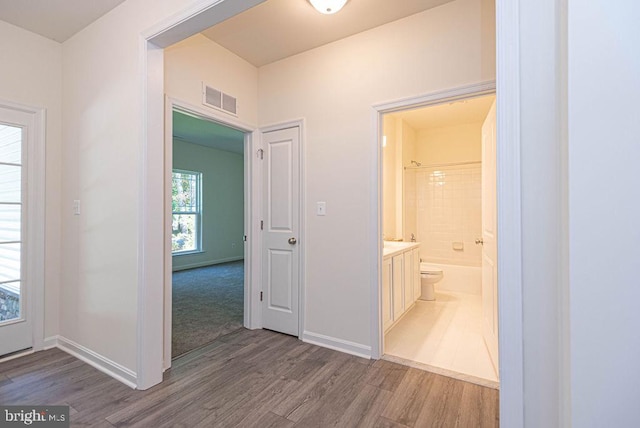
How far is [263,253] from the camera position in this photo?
120 inches

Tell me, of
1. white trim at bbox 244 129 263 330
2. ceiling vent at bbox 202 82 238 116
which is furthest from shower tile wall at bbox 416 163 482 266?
ceiling vent at bbox 202 82 238 116

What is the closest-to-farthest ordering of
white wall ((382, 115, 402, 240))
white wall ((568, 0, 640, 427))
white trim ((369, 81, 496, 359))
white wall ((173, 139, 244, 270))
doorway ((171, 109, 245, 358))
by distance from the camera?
white wall ((568, 0, 640, 427)) → white trim ((369, 81, 496, 359)) → white wall ((382, 115, 402, 240)) → doorway ((171, 109, 245, 358)) → white wall ((173, 139, 244, 270))

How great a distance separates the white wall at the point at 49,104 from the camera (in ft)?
8.00

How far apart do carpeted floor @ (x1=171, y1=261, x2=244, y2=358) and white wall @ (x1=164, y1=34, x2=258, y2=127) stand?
7.09 feet

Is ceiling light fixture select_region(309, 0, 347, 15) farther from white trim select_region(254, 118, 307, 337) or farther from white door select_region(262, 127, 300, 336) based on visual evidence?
white door select_region(262, 127, 300, 336)

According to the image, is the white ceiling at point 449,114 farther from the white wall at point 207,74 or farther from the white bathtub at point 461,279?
the white bathtub at point 461,279

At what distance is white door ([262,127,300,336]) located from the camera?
2.84 meters

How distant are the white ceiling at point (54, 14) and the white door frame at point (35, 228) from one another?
2.18ft

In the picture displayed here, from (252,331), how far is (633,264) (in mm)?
2905

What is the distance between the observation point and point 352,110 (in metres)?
2.53

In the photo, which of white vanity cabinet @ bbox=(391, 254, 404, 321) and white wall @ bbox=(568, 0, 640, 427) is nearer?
white wall @ bbox=(568, 0, 640, 427)

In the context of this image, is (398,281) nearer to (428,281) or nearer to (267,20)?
(428,281)

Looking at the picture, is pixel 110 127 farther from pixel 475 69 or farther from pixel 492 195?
pixel 492 195

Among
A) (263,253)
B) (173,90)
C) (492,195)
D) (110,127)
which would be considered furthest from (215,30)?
(492,195)
